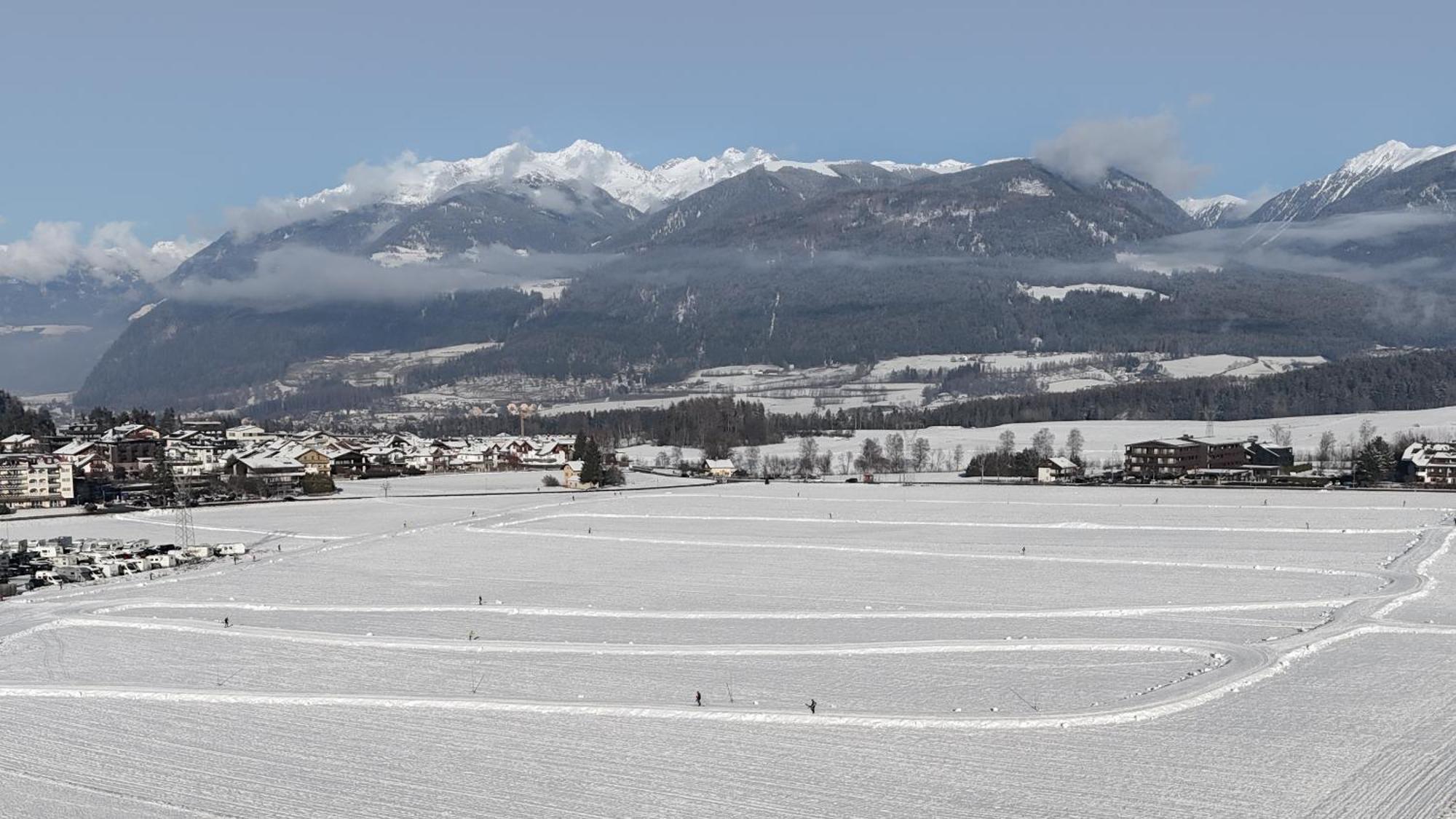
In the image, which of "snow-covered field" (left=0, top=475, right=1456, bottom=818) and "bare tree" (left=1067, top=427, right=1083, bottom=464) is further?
"bare tree" (left=1067, top=427, right=1083, bottom=464)

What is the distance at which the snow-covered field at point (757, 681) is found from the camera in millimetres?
16375

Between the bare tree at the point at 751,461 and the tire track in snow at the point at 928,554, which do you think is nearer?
the tire track in snow at the point at 928,554

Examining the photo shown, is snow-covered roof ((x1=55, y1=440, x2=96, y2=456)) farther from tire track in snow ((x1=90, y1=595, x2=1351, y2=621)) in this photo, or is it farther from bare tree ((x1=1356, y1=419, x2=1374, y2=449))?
bare tree ((x1=1356, y1=419, x2=1374, y2=449))

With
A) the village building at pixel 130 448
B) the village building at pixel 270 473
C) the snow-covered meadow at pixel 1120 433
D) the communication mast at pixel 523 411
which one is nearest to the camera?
the village building at pixel 270 473

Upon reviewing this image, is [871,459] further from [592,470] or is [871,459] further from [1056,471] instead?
[592,470]

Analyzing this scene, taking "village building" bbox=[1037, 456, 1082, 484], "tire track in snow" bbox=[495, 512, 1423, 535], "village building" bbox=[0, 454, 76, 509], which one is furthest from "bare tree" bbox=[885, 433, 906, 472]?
"village building" bbox=[0, 454, 76, 509]

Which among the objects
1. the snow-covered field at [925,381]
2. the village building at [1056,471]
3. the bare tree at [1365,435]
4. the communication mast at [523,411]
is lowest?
the village building at [1056,471]

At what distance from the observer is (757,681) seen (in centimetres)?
2233

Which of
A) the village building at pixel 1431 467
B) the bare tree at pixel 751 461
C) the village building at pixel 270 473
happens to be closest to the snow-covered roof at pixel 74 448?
the village building at pixel 270 473

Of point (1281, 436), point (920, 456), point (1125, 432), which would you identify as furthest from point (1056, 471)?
point (1125, 432)

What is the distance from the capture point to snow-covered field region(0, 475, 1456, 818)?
16.4 m

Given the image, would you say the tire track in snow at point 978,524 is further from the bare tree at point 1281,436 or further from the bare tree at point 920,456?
the bare tree at point 1281,436

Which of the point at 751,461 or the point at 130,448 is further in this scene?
the point at 751,461

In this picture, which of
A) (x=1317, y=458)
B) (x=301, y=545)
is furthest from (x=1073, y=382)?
(x=301, y=545)
